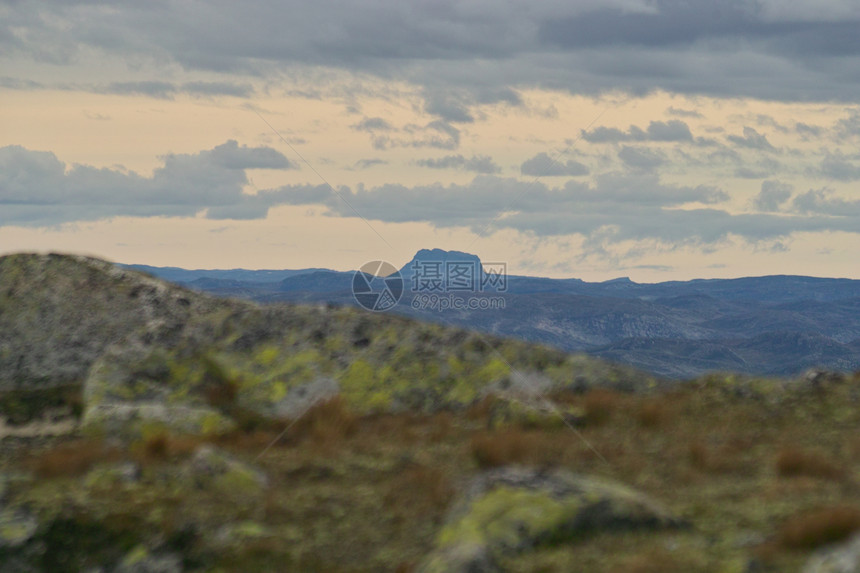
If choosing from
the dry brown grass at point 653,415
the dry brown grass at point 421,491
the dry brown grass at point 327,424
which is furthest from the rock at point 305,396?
the dry brown grass at point 653,415

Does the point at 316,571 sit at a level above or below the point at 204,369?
below

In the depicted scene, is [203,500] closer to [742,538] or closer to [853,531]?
[742,538]

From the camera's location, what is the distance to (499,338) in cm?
2520

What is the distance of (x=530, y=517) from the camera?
483 inches

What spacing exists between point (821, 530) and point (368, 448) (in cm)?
1012

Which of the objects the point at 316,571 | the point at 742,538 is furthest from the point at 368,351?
the point at 742,538

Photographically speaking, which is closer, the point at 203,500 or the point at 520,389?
the point at 203,500

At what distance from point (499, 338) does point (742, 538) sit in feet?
45.1

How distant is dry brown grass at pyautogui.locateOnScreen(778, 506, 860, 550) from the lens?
11.1 meters

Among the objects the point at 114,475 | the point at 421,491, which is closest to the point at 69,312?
the point at 114,475

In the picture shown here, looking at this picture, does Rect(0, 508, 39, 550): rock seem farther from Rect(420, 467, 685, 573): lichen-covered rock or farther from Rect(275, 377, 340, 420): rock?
Rect(275, 377, 340, 420): rock

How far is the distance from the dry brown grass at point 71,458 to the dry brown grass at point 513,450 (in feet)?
26.8

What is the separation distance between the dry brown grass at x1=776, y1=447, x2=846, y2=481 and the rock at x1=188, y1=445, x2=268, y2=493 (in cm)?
994

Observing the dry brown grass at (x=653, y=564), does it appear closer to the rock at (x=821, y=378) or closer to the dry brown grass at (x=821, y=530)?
the dry brown grass at (x=821, y=530)
